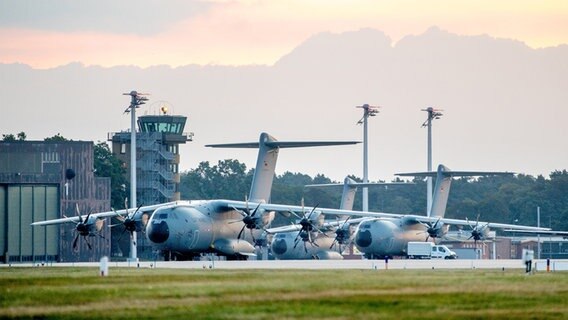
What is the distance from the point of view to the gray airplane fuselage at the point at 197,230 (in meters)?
86.9

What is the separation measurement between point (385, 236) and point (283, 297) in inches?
2705

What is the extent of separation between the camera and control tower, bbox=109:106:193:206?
469 feet

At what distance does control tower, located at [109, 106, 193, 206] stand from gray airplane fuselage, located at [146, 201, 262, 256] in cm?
4890

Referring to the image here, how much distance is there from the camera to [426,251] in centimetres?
10994

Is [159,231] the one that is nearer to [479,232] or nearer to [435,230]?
[479,232]

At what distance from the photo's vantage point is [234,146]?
98875 mm

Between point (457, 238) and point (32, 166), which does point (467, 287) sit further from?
point (457, 238)

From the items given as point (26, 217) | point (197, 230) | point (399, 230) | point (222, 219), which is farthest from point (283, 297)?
point (26, 217)

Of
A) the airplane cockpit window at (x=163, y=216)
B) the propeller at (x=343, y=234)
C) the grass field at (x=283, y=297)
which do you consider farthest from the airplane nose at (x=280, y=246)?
the grass field at (x=283, y=297)

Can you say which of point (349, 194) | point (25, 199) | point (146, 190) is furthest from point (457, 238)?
point (25, 199)

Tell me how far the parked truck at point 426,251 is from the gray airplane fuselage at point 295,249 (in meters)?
8.46

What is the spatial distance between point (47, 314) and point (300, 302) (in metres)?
7.69

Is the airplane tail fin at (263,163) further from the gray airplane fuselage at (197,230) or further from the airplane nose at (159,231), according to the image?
the airplane nose at (159,231)

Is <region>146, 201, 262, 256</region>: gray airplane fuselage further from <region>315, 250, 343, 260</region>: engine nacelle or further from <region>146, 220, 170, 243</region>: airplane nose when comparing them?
<region>315, 250, 343, 260</region>: engine nacelle
